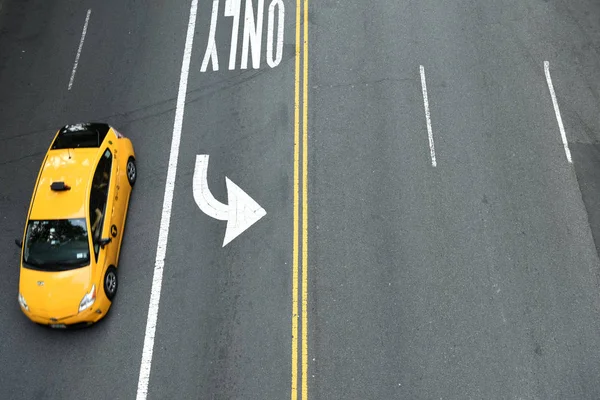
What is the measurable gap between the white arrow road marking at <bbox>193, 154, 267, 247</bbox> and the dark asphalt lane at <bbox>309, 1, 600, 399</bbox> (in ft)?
4.62

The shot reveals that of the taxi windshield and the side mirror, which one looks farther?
the side mirror

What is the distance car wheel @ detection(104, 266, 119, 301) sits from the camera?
1198 centimetres

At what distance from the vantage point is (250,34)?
16547mm

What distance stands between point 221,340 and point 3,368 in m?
4.38

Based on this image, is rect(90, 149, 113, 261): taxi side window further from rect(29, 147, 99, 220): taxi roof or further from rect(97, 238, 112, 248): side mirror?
rect(29, 147, 99, 220): taxi roof

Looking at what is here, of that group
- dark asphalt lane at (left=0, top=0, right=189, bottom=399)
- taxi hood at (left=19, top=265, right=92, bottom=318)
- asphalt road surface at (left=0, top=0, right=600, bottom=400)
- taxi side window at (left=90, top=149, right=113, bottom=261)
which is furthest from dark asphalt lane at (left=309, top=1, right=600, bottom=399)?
taxi hood at (left=19, top=265, right=92, bottom=318)

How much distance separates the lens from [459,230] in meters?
13.1

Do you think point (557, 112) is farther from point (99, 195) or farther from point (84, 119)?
point (84, 119)

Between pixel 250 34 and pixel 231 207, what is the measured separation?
5.78 m

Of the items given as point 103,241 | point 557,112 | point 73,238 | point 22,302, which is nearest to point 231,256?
point 103,241

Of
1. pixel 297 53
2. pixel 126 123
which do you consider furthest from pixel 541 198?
pixel 126 123

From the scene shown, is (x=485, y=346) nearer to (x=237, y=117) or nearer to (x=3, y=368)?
(x=237, y=117)

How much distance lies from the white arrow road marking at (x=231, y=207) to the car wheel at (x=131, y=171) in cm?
145

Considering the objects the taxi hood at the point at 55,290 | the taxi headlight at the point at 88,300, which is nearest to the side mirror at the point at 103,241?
the taxi hood at the point at 55,290
